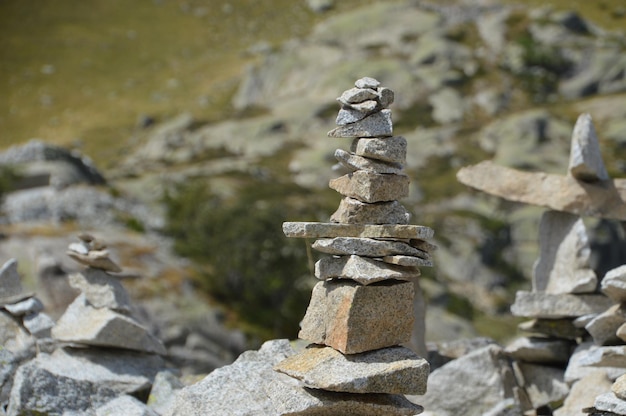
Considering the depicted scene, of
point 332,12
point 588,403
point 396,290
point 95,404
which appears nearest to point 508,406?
point 588,403

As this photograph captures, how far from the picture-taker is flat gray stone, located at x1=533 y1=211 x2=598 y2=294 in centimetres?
1524

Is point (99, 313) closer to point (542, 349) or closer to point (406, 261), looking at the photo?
point (406, 261)

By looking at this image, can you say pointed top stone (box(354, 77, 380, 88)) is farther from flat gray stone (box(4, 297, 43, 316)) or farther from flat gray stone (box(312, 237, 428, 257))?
flat gray stone (box(4, 297, 43, 316))

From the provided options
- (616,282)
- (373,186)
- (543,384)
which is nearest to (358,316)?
(373,186)

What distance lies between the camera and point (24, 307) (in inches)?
612

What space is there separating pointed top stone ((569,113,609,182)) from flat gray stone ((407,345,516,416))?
382 centimetres

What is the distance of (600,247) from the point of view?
5534cm

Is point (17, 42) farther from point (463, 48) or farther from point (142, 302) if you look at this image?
point (142, 302)

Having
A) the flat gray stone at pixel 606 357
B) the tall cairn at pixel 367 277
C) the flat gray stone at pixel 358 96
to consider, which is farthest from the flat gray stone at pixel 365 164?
the flat gray stone at pixel 606 357

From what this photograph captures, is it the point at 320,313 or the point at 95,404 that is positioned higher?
the point at 320,313

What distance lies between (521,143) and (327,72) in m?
40.4

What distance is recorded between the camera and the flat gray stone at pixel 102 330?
47.9 ft

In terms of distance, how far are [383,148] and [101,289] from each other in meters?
6.87

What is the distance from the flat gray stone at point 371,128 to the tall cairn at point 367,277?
1 centimetres
